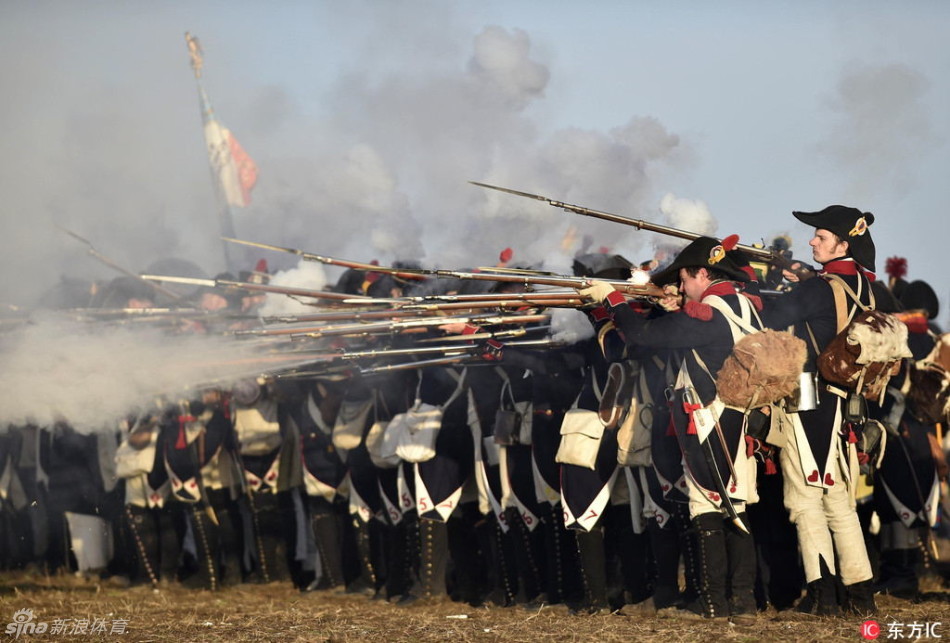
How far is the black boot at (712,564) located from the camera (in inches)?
272

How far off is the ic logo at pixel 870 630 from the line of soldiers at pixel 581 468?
1.81 ft

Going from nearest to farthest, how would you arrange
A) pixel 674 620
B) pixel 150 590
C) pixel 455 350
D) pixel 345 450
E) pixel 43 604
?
pixel 674 620 → pixel 455 350 → pixel 43 604 → pixel 345 450 → pixel 150 590

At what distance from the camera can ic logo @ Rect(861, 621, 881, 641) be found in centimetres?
605

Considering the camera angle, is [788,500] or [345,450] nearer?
[788,500]

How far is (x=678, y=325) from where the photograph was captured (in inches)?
267

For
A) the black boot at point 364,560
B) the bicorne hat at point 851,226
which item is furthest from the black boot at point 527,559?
the bicorne hat at point 851,226

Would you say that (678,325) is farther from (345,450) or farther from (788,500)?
(345,450)

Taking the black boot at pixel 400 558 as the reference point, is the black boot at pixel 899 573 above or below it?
below

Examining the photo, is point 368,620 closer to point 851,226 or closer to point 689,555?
point 689,555

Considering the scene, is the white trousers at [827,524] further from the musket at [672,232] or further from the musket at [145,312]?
the musket at [145,312]

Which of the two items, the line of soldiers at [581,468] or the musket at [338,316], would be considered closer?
the line of soldiers at [581,468]

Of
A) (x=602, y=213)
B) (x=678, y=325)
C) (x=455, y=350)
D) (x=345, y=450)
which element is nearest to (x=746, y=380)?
(x=678, y=325)

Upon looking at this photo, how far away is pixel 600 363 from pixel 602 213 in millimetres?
947

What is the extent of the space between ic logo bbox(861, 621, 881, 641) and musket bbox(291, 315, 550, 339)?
9.61ft
